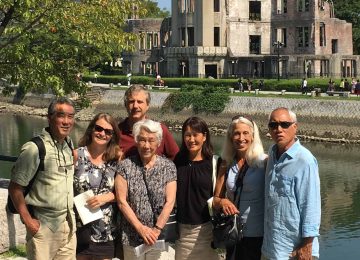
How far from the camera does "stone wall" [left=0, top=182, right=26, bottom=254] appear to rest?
24.5 ft

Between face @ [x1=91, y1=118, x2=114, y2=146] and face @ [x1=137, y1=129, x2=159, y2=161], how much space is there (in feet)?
1.33

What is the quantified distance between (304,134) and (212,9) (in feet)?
70.9

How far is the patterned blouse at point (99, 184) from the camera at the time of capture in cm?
572

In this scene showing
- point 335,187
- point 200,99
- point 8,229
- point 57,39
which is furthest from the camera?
point 200,99

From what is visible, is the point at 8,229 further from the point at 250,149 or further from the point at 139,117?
the point at 250,149

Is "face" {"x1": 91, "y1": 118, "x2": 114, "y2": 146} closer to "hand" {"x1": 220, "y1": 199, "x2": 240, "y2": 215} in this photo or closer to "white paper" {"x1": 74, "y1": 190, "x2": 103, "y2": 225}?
"white paper" {"x1": 74, "y1": 190, "x2": 103, "y2": 225}

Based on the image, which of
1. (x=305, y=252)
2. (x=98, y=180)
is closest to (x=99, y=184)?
(x=98, y=180)

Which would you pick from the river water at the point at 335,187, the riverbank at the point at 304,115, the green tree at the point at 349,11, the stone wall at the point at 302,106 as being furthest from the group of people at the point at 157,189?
the green tree at the point at 349,11

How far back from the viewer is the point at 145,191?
217 inches

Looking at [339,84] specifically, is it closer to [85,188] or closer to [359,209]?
[359,209]

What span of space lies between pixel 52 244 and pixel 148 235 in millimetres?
907

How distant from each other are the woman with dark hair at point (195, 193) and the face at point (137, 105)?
54 cm

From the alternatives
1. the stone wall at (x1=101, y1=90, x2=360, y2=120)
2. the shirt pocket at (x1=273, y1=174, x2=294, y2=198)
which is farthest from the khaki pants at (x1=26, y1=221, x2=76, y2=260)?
the stone wall at (x1=101, y1=90, x2=360, y2=120)

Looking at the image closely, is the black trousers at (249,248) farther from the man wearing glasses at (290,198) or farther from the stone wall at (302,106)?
the stone wall at (302,106)
